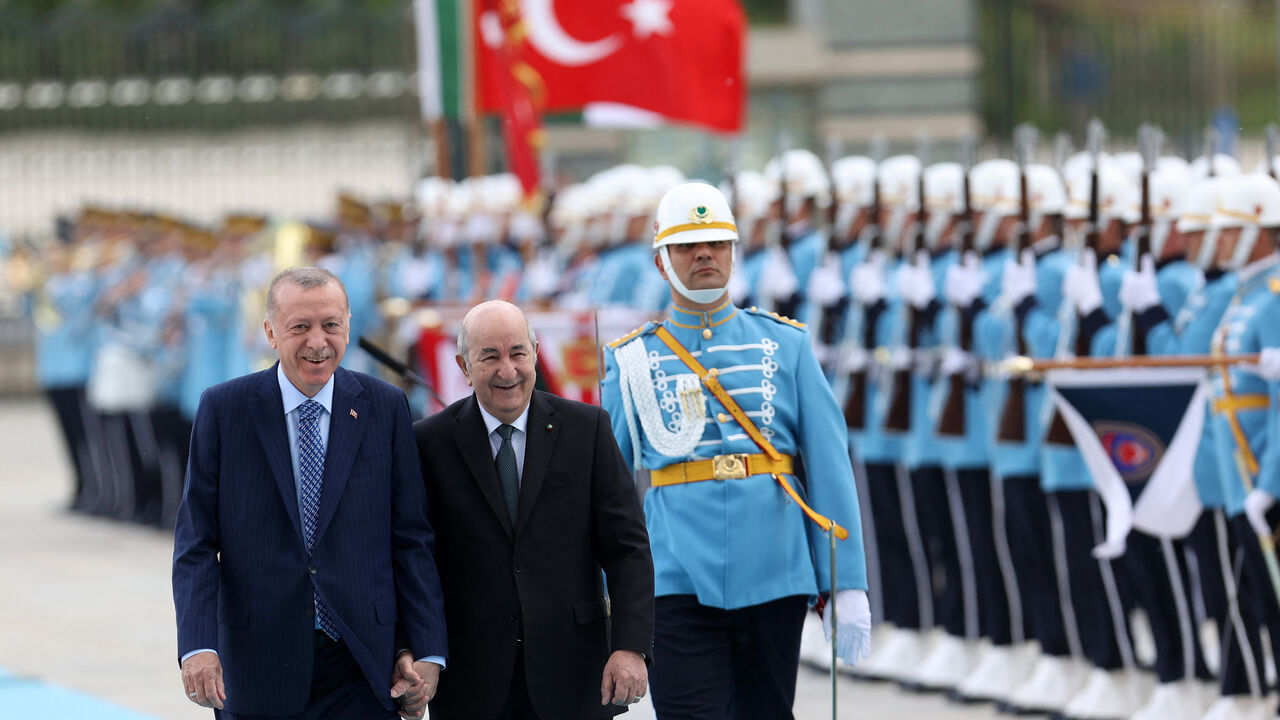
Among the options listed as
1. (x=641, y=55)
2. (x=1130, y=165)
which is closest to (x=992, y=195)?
(x=1130, y=165)

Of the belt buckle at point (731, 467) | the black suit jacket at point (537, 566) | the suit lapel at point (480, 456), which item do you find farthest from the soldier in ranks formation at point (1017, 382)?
the suit lapel at point (480, 456)

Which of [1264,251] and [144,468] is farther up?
[1264,251]

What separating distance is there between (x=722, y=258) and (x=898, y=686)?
3.95 m

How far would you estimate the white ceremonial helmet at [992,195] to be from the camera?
9305 millimetres

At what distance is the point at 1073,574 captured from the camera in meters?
8.62

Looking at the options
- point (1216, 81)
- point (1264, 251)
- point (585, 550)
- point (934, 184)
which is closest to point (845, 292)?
point (934, 184)

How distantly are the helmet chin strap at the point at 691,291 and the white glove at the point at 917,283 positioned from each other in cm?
361

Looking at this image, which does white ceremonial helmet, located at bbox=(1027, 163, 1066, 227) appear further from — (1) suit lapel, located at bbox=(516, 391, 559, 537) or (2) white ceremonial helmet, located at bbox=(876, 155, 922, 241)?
(1) suit lapel, located at bbox=(516, 391, 559, 537)

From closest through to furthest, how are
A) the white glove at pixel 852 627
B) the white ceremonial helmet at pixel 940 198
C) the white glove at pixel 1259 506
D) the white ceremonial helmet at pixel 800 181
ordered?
the white glove at pixel 852 627 < the white glove at pixel 1259 506 < the white ceremonial helmet at pixel 940 198 < the white ceremonial helmet at pixel 800 181

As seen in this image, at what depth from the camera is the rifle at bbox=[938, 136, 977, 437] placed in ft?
30.1

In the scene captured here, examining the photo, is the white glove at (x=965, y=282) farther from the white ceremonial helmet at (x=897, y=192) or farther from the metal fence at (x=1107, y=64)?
the metal fence at (x=1107, y=64)

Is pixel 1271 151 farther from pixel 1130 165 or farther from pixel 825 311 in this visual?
pixel 825 311

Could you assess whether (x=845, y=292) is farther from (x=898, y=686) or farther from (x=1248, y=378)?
(x=1248, y=378)

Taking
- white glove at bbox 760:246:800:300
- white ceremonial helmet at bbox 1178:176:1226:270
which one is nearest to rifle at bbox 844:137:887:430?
white glove at bbox 760:246:800:300
